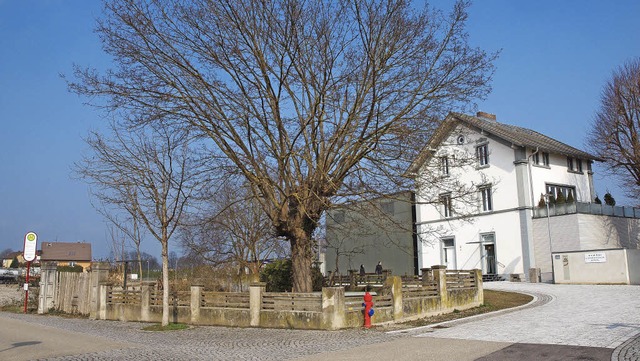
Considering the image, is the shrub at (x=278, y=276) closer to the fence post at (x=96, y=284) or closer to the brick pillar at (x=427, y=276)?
the brick pillar at (x=427, y=276)

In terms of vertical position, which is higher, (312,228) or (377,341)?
A: (312,228)

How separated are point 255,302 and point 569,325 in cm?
819

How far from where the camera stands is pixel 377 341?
11.9 meters

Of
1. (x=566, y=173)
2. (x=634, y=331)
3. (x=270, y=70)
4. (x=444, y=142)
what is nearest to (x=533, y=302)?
(x=444, y=142)

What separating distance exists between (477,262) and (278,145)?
23.1 m

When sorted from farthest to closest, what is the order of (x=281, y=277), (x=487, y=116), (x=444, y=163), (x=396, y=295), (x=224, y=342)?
(x=487, y=116)
(x=281, y=277)
(x=444, y=163)
(x=396, y=295)
(x=224, y=342)

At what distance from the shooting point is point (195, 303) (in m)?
16.8

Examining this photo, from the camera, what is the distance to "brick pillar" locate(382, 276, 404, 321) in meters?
15.6

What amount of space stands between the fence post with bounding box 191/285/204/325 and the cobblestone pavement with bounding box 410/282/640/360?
23.7 ft

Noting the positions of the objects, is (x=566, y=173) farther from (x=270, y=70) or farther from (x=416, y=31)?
(x=270, y=70)

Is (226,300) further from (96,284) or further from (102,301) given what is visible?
(96,284)

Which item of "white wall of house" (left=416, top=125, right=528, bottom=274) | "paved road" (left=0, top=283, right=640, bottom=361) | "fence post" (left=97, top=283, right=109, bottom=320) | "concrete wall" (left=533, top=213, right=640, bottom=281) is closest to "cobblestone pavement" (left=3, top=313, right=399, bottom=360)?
"paved road" (left=0, top=283, right=640, bottom=361)

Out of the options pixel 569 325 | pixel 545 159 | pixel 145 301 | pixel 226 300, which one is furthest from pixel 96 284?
pixel 545 159

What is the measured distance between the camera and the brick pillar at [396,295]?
614 inches
